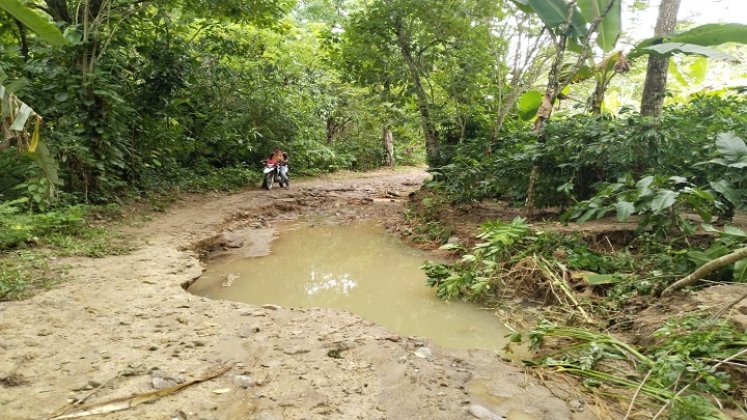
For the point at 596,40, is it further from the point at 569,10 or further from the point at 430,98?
the point at 430,98

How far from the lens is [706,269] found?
9.12ft

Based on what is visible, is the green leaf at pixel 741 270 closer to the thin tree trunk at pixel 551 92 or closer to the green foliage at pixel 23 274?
the thin tree trunk at pixel 551 92

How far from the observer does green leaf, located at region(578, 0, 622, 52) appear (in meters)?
5.48

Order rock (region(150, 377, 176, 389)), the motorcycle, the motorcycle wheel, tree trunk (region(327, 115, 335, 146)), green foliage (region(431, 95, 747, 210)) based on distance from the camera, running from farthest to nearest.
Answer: tree trunk (region(327, 115, 335, 146)) < the motorcycle wheel < the motorcycle < green foliage (region(431, 95, 747, 210)) < rock (region(150, 377, 176, 389))

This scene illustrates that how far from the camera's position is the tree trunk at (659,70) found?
6.29m

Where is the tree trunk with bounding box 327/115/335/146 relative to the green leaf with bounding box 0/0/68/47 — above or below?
below

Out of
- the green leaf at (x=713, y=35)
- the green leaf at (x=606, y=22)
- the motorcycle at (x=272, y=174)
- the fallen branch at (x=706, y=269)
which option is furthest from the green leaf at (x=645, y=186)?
the motorcycle at (x=272, y=174)

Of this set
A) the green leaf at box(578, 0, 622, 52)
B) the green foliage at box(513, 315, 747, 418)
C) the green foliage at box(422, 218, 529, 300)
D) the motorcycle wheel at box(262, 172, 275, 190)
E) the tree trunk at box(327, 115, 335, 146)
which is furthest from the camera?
the tree trunk at box(327, 115, 335, 146)

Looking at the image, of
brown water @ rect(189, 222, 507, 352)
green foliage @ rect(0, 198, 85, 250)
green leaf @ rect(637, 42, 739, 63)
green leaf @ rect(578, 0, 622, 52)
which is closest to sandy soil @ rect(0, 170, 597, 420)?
brown water @ rect(189, 222, 507, 352)

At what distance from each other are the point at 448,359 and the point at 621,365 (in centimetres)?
99

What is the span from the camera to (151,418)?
76.3 inches

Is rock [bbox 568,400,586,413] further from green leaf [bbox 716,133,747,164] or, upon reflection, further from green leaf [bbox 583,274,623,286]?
green leaf [bbox 716,133,747,164]

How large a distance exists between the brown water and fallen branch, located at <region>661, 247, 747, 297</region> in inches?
48.5

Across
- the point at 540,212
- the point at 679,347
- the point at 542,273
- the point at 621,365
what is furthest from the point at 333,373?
the point at 540,212
